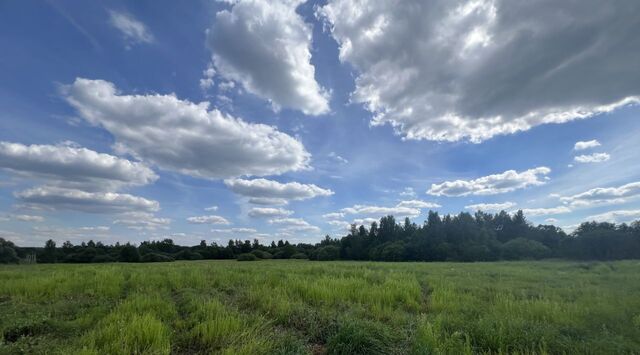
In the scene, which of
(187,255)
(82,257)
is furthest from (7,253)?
(187,255)

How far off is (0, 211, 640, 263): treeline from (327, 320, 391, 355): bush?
77.2 metres

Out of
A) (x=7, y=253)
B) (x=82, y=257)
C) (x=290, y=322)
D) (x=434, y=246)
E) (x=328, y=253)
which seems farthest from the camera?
(x=328, y=253)

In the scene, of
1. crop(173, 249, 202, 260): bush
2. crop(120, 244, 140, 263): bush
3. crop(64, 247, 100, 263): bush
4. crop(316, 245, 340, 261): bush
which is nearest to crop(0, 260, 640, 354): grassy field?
crop(120, 244, 140, 263): bush

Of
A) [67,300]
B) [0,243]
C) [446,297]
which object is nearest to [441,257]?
[446,297]

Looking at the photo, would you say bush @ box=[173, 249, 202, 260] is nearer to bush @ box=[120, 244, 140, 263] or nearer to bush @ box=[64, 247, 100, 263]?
bush @ box=[120, 244, 140, 263]

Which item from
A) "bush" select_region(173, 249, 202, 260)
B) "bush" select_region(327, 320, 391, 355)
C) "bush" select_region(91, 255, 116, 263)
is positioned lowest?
"bush" select_region(327, 320, 391, 355)

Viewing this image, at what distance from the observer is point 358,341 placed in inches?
255

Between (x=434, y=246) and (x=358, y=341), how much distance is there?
86.3 metres

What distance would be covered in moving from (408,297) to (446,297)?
1337 millimetres

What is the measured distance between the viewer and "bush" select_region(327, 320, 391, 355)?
251 inches

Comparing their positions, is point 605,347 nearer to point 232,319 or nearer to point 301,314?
point 301,314

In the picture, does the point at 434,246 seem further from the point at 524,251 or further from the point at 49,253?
the point at 49,253

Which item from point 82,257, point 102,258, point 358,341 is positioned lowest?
point 358,341

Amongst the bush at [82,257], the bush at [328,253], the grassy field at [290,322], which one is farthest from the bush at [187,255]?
the grassy field at [290,322]
